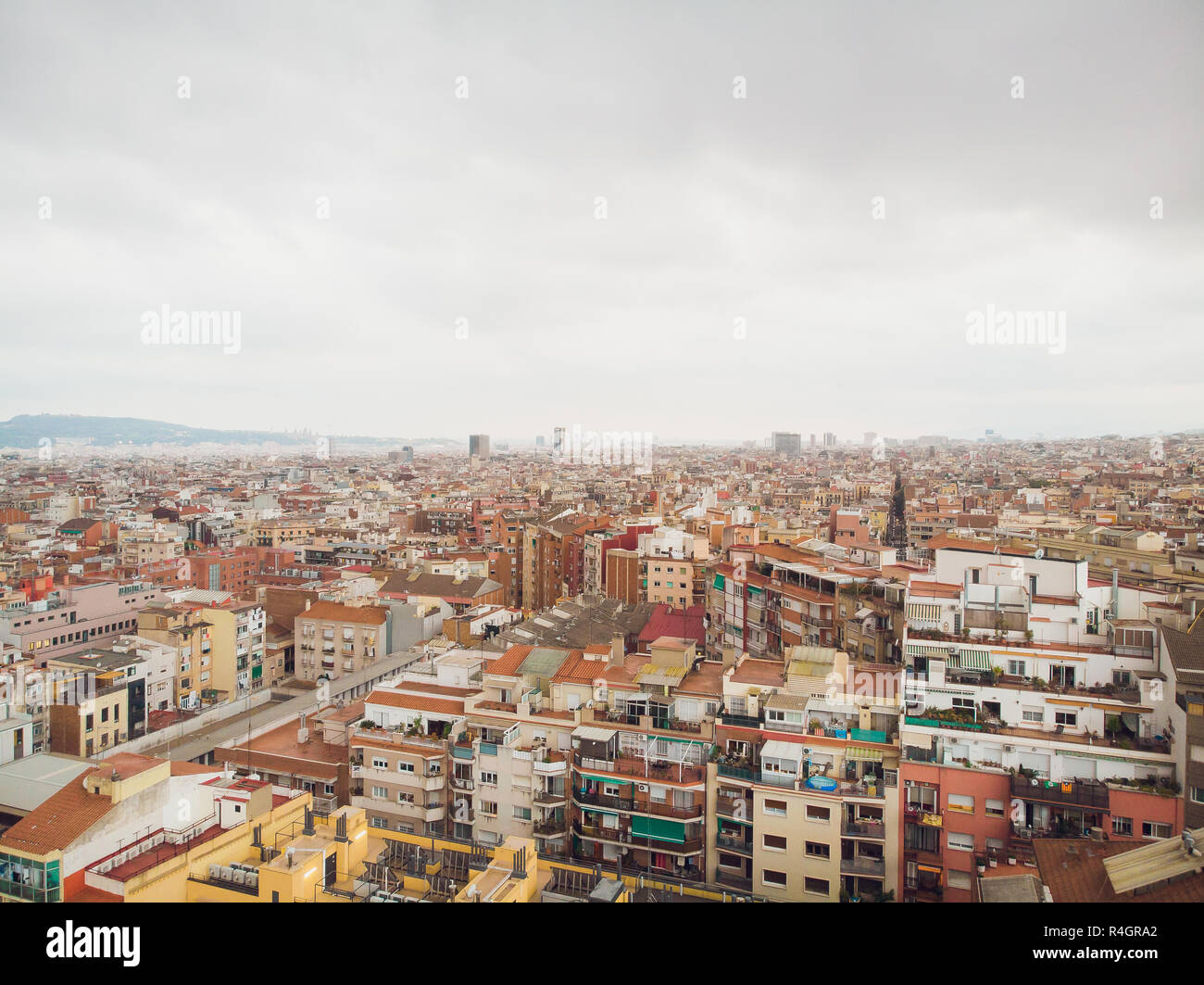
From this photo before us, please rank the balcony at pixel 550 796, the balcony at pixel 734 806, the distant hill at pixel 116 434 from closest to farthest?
the balcony at pixel 734 806, the balcony at pixel 550 796, the distant hill at pixel 116 434

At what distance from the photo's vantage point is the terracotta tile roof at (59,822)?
12.4ft

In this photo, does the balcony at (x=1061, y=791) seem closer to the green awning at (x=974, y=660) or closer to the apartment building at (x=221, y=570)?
the green awning at (x=974, y=660)

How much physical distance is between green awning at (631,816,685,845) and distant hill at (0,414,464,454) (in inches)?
1063

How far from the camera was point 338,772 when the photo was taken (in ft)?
21.2

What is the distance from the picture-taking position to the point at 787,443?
52156mm

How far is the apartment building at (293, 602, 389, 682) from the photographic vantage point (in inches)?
426

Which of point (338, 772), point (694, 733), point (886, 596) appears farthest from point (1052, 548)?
point (338, 772)

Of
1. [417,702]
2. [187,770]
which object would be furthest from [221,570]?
[187,770]

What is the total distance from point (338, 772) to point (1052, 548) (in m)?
9.59

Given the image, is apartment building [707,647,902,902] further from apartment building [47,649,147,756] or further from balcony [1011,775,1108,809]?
apartment building [47,649,147,756]

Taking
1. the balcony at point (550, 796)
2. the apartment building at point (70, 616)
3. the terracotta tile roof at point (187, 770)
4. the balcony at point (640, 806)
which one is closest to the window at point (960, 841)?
the balcony at point (640, 806)

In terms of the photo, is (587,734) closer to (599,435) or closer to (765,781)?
(765,781)

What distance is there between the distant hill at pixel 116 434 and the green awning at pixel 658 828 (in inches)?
1063

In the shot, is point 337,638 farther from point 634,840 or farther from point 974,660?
point 974,660
